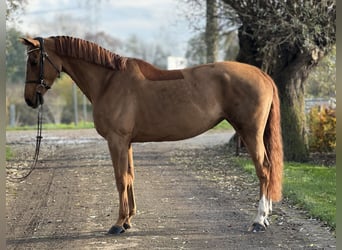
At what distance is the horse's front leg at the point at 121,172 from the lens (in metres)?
5.79

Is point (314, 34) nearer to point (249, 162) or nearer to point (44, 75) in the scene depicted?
point (249, 162)

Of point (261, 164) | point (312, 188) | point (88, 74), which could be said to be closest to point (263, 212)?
point (261, 164)

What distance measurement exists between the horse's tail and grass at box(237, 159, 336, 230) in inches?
24.4

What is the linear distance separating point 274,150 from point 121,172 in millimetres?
1732

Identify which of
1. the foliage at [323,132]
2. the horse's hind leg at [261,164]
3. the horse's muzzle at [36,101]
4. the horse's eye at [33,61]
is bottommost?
the foliage at [323,132]

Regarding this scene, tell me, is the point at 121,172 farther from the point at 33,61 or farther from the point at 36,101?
the point at 33,61

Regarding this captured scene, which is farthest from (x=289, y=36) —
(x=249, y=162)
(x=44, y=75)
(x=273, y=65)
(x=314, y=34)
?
(x=44, y=75)

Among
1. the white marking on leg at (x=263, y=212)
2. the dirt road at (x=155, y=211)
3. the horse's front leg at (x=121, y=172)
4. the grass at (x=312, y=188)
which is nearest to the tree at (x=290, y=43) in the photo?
the grass at (x=312, y=188)

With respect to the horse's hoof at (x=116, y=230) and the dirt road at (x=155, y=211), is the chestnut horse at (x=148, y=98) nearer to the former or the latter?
the horse's hoof at (x=116, y=230)

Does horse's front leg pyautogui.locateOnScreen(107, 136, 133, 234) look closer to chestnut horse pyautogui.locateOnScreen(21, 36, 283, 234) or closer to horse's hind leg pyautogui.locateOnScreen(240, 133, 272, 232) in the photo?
chestnut horse pyautogui.locateOnScreen(21, 36, 283, 234)

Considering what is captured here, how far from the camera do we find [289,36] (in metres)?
10.6

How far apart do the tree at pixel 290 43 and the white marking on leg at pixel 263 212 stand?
5.32 meters

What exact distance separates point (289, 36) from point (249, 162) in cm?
258

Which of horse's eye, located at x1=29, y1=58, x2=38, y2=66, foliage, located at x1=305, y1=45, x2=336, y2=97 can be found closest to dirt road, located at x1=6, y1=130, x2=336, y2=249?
horse's eye, located at x1=29, y1=58, x2=38, y2=66
